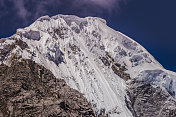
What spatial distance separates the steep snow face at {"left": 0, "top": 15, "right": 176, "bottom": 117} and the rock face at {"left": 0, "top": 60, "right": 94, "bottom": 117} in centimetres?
378

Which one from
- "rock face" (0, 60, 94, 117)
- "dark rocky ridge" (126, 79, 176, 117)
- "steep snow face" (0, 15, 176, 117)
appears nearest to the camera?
"rock face" (0, 60, 94, 117)

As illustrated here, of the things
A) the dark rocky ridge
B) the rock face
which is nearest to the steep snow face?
the dark rocky ridge

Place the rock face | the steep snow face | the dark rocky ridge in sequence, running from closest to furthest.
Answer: the rock face, the steep snow face, the dark rocky ridge

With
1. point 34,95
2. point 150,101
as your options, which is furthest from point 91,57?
point 34,95

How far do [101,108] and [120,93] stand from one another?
10487 mm

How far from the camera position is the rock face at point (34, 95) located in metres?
40.2

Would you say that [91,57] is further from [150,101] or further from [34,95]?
[34,95]

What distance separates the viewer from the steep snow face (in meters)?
58.2

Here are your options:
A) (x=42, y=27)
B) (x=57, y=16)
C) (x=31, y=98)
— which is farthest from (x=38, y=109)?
(x=57, y=16)

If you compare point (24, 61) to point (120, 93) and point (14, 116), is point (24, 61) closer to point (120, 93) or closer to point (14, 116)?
point (14, 116)

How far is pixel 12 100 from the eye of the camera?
1624 inches

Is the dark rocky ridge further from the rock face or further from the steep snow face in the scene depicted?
the rock face

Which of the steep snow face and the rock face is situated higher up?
the steep snow face

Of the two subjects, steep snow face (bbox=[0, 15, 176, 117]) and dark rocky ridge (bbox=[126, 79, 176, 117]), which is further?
dark rocky ridge (bbox=[126, 79, 176, 117])
